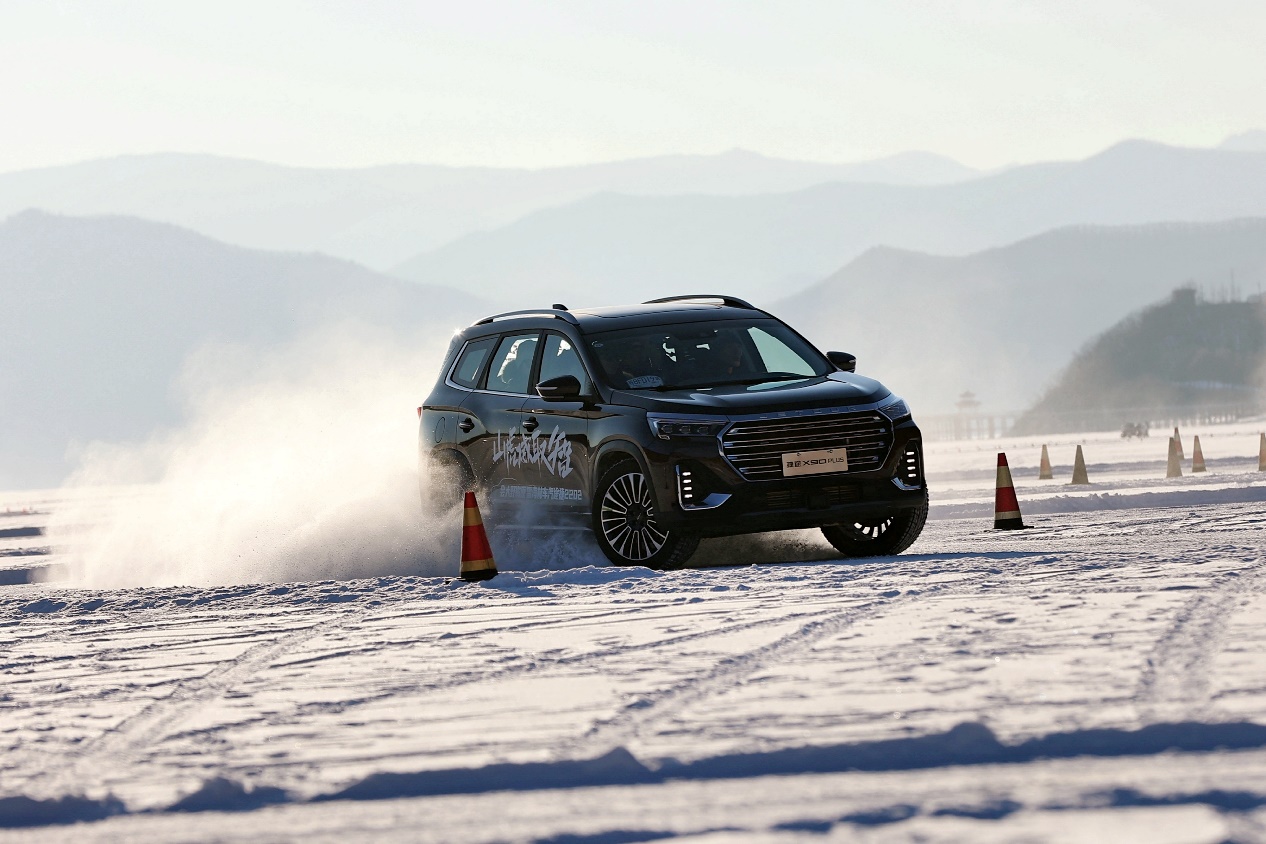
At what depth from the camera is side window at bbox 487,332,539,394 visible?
508 inches

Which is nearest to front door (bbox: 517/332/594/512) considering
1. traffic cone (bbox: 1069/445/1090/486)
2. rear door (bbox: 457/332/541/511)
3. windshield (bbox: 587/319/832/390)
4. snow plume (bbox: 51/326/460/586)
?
rear door (bbox: 457/332/541/511)

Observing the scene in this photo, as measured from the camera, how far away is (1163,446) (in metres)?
46.2

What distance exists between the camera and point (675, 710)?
6.32m

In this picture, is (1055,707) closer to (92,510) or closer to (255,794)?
(255,794)

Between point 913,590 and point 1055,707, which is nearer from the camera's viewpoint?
point 1055,707

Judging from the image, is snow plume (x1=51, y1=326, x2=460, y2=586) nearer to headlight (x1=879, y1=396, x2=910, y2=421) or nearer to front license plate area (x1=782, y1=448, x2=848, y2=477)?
→ front license plate area (x1=782, y1=448, x2=848, y2=477)

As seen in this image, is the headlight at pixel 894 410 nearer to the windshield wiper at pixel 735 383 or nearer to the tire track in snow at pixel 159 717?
the windshield wiper at pixel 735 383

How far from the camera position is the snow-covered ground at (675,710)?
16.2ft

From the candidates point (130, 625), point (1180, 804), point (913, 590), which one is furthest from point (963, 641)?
point (130, 625)

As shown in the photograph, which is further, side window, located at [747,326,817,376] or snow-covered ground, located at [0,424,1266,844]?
side window, located at [747,326,817,376]

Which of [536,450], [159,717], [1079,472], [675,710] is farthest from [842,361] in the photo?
[1079,472]

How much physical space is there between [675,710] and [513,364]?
694cm

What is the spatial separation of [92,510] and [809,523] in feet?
106

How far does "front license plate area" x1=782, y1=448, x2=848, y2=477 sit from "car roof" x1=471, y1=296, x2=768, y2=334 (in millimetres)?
1712
